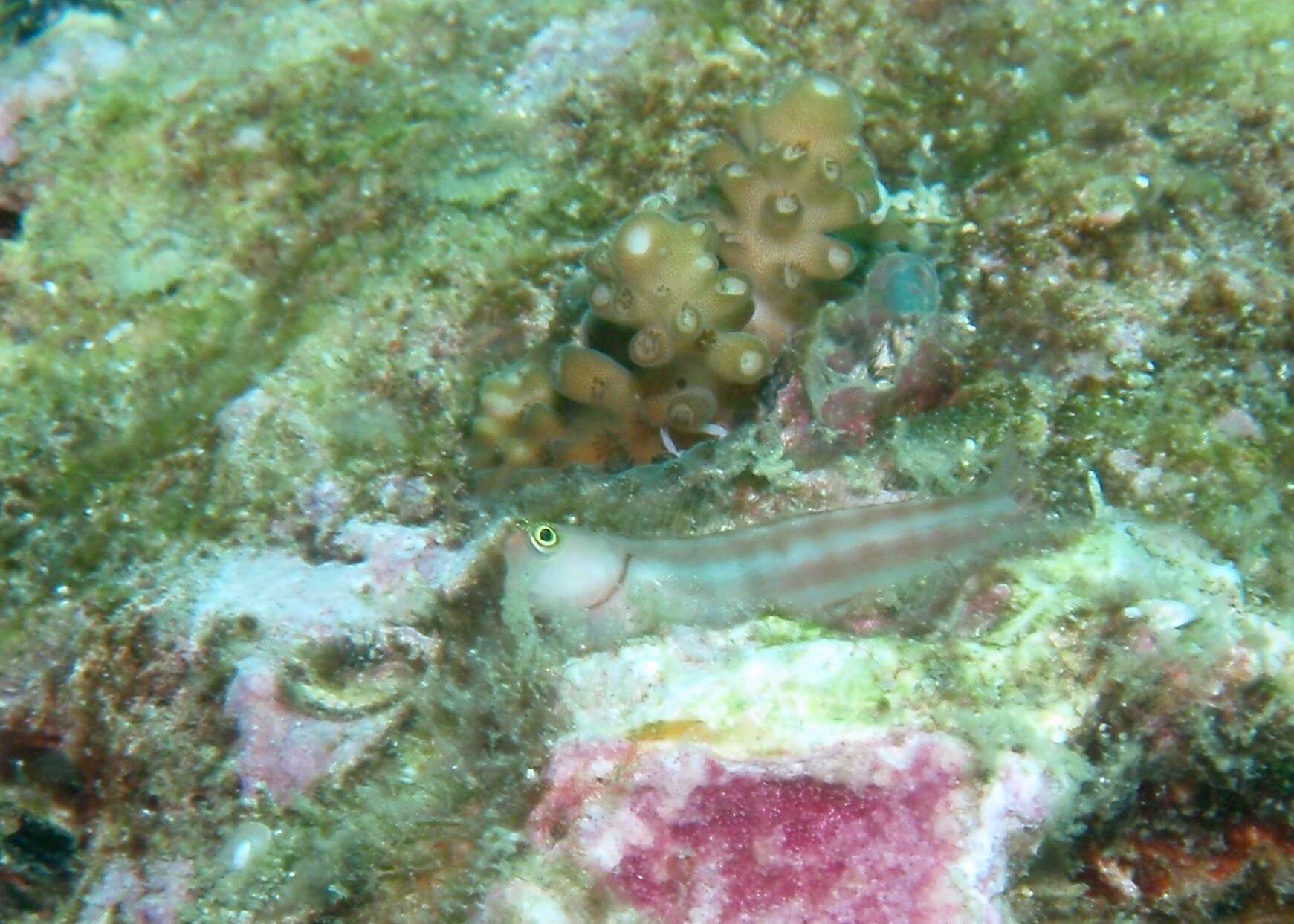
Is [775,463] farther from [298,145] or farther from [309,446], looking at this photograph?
[298,145]

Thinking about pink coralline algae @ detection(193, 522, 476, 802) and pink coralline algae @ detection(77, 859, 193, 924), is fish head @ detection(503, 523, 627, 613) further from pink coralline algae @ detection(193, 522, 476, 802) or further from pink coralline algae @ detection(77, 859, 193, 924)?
pink coralline algae @ detection(77, 859, 193, 924)

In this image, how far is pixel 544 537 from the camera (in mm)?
2320

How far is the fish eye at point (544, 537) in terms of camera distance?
7.61 feet

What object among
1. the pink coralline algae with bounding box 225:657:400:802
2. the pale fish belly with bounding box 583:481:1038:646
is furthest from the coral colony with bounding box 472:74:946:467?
the pink coralline algae with bounding box 225:657:400:802

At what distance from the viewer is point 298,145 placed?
4.05 m

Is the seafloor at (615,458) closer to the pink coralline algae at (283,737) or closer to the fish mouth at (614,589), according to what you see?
the pink coralline algae at (283,737)

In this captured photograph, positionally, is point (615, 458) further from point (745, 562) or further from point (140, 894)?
point (140, 894)

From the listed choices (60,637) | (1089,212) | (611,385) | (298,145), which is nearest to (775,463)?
(611,385)

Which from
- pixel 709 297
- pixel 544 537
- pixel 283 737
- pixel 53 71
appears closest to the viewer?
pixel 544 537

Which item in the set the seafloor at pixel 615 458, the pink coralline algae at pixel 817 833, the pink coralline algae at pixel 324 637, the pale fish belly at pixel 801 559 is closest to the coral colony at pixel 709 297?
the seafloor at pixel 615 458

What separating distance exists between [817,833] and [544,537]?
0.97 meters

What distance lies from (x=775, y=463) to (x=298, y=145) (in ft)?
9.36

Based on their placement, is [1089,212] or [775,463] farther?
[1089,212]

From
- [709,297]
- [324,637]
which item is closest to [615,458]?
[709,297]
